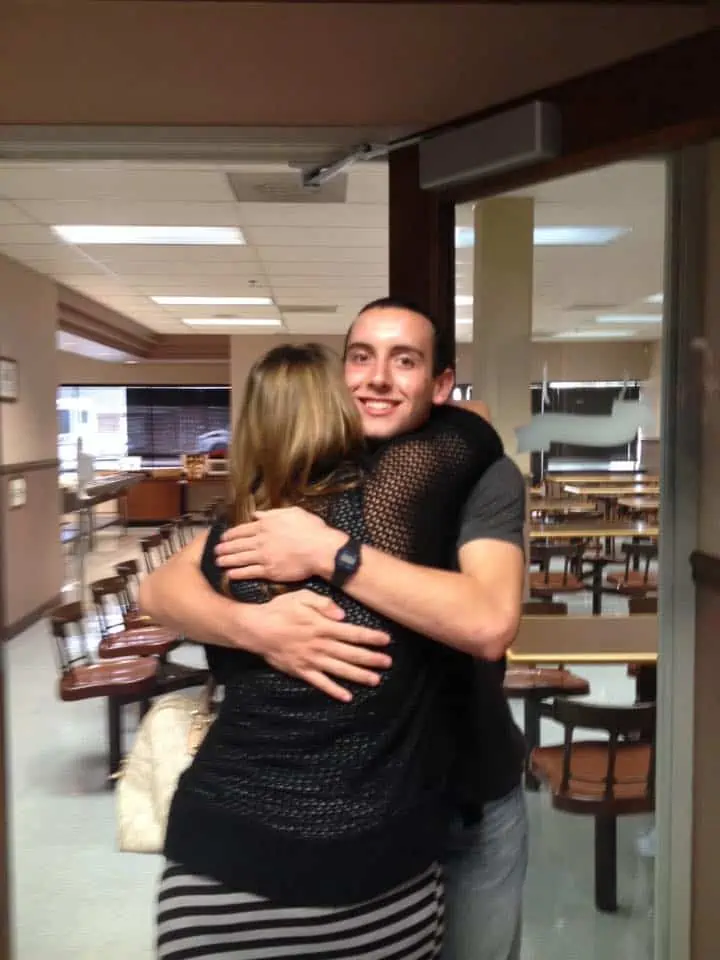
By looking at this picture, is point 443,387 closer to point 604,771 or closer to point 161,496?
point 604,771

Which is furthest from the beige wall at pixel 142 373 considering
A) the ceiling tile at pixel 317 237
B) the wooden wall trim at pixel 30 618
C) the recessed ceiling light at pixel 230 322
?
the ceiling tile at pixel 317 237

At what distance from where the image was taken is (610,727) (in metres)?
2.33

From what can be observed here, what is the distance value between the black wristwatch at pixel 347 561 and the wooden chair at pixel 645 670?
1745 millimetres

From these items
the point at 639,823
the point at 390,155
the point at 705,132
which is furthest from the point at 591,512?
the point at 705,132

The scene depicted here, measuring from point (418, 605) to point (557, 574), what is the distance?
4.46 meters

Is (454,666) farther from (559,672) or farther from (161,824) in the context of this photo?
(559,672)

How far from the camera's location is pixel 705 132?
4.58ft

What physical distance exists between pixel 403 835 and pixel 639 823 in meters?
1.83

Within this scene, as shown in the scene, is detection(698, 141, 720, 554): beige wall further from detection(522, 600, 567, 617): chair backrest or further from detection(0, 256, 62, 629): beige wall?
detection(0, 256, 62, 629): beige wall

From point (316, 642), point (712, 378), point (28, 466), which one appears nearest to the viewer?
point (316, 642)

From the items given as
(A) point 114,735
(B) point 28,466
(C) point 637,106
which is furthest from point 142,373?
(C) point 637,106

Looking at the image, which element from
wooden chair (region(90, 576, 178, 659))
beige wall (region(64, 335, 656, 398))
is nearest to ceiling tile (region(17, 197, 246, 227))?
beige wall (region(64, 335, 656, 398))

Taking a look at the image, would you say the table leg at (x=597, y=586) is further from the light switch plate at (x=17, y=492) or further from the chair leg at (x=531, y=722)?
the light switch plate at (x=17, y=492)

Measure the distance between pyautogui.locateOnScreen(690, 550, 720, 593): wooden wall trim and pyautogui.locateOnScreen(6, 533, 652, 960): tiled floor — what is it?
871 millimetres
